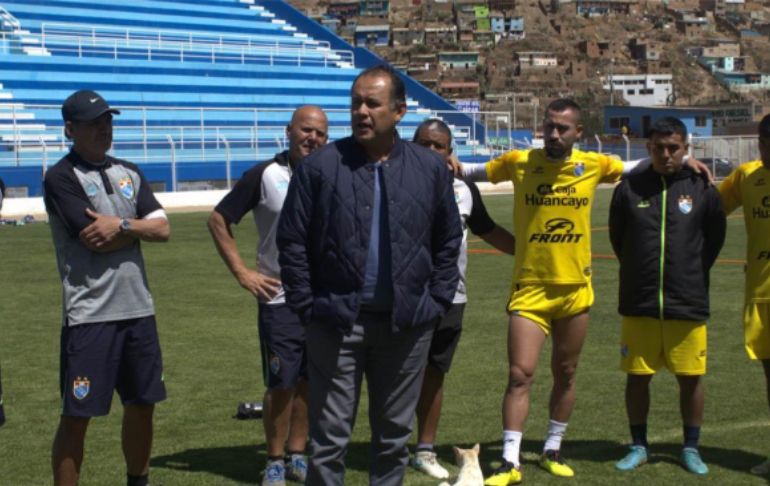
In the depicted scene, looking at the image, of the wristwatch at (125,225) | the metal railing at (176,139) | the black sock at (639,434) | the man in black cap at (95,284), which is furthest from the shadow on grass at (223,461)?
the metal railing at (176,139)

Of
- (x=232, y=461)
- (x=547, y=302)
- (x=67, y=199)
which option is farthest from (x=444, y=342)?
(x=67, y=199)

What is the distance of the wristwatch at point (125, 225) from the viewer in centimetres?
555

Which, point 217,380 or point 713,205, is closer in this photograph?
point 713,205

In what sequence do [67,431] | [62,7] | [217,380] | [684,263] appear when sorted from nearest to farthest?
[67,431] → [684,263] → [217,380] → [62,7]

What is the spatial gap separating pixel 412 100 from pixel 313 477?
145 ft

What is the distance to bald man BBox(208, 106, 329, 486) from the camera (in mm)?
6285

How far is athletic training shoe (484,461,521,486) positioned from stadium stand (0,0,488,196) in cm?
2305

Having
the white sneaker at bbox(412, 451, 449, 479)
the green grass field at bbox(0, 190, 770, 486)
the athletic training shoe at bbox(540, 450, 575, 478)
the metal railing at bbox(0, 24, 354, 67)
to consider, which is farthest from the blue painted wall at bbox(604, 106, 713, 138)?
the white sneaker at bbox(412, 451, 449, 479)

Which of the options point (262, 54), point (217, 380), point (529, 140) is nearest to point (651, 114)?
point (529, 140)

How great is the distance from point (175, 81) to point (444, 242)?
36020mm

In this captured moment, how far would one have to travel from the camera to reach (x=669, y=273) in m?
6.56

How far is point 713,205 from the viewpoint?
6578mm

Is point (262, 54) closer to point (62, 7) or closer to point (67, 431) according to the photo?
point (62, 7)

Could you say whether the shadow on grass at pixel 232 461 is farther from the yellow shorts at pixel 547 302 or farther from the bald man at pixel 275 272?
the yellow shorts at pixel 547 302
